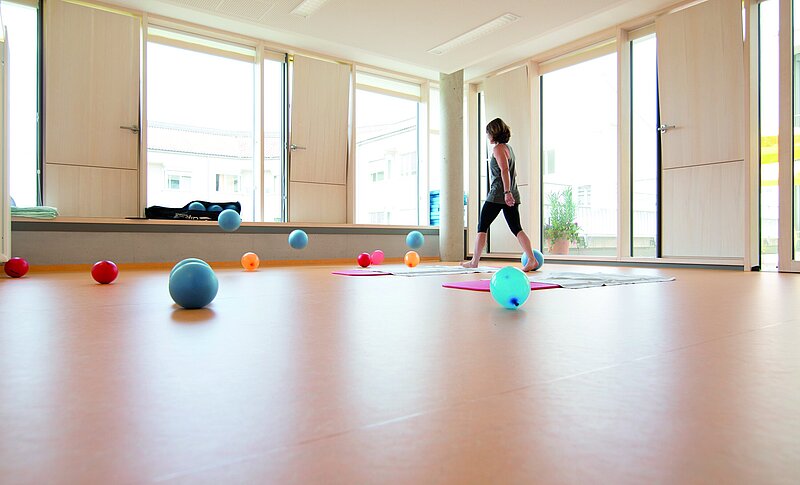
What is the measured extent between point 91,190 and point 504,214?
181 inches

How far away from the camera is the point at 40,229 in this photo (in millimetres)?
5496

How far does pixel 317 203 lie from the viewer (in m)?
7.58

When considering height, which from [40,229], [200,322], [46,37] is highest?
[46,37]

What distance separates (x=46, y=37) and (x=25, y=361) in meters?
5.93

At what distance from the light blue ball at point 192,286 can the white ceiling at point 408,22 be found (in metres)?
4.25

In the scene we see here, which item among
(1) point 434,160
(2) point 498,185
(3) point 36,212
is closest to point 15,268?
(3) point 36,212

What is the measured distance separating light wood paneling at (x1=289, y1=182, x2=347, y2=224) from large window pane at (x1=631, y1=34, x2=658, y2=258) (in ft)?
13.0

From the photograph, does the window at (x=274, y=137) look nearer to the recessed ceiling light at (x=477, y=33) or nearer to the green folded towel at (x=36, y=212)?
the recessed ceiling light at (x=477, y=33)

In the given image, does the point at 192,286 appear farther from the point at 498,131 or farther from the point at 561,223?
the point at 561,223

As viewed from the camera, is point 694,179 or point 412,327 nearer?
point 412,327

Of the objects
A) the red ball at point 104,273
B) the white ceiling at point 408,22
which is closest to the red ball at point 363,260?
the red ball at point 104,273

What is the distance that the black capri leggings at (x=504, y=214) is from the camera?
5168mm

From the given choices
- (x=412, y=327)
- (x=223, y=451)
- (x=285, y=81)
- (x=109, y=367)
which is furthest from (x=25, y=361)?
(x=285, y=81)

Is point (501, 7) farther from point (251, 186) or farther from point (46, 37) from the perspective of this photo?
point (46, 37)
